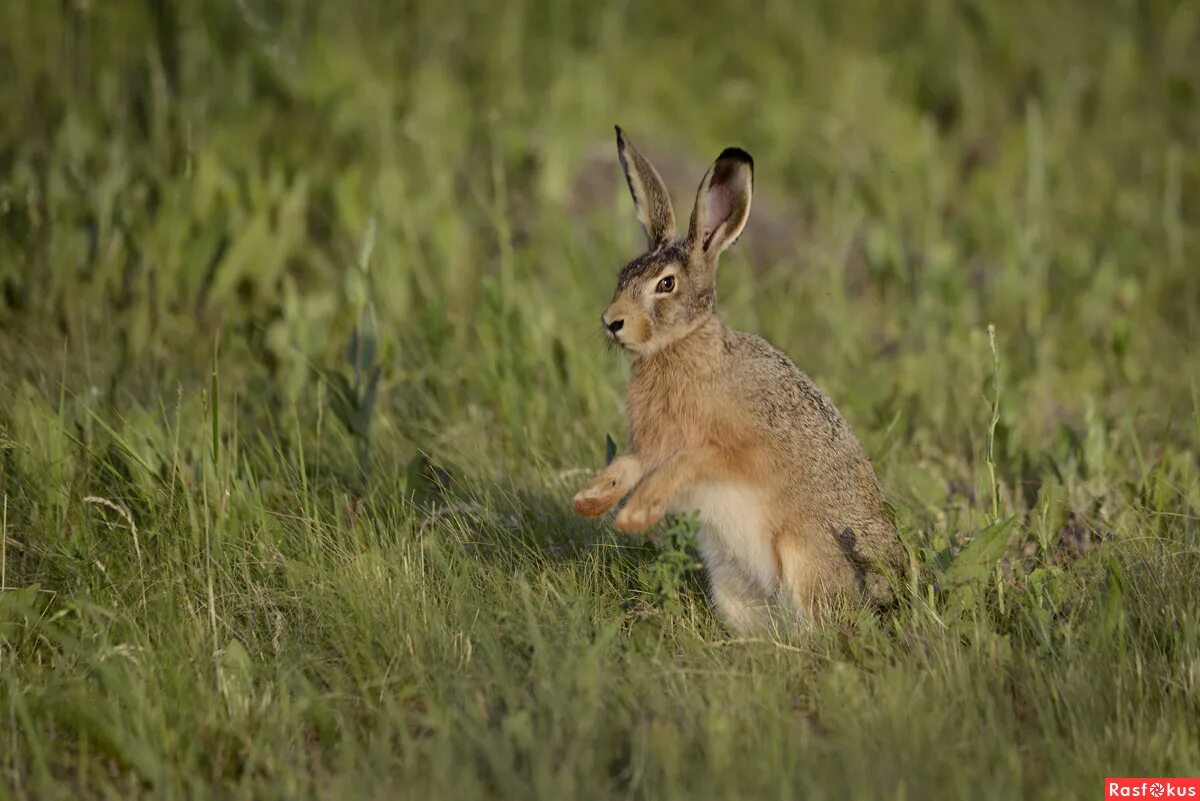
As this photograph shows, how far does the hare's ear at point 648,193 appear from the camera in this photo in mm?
4426

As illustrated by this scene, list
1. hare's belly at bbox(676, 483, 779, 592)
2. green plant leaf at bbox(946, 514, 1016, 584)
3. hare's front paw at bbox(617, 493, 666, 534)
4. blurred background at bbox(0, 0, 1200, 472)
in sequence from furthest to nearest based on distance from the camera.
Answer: blurred background at bbox(0, 0, 1200, 472), hare's belly at bbox(676, 483, 779, 592), hare's front paw at bbox(617, 493, 666, 534), green plant leaf at bbox(946, 514, 1016, 584)

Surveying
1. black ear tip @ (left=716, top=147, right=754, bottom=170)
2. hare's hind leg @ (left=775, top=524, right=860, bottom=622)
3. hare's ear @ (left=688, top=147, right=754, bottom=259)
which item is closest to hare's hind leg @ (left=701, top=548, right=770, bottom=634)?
hare's hind leg @ (left=775, top=524, right=860, bottom=622)

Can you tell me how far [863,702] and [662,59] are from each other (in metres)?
7.18

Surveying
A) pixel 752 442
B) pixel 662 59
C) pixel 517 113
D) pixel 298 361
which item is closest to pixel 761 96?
pixel 662 59

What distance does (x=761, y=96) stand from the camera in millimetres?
9461

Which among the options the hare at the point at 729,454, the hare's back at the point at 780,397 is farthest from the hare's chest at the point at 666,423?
the hare's back at the point at 780,397

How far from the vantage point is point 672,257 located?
437cm

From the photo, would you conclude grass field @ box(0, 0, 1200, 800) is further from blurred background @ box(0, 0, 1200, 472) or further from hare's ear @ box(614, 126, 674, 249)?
hare's ear @ box(614, 126, 674, 249)

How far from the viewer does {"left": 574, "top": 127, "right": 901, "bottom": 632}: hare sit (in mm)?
4215

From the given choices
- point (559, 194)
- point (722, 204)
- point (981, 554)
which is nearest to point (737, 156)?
Result: point (722, 204)

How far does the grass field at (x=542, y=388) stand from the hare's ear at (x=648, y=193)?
36.9 inches

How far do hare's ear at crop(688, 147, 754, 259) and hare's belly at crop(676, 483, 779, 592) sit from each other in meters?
0.72

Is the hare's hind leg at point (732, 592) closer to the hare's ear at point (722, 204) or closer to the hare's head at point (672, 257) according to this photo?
the hare's head at point (672, 257)

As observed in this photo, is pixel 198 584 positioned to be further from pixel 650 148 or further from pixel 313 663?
pixel 650 148
